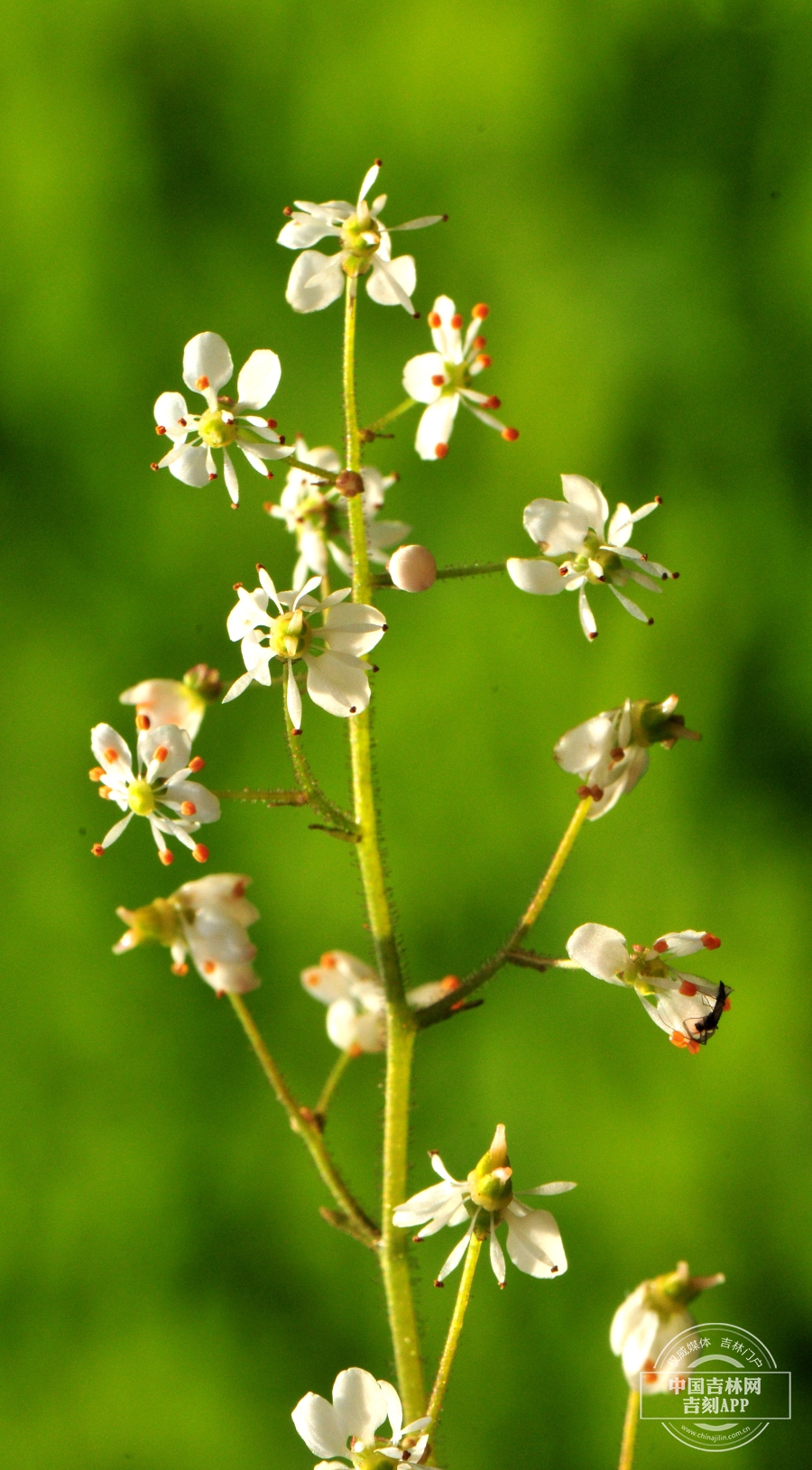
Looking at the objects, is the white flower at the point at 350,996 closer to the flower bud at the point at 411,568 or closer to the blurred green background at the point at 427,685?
the flower bud at the point at 411,568

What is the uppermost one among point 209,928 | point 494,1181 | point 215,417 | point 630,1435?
point 215,417

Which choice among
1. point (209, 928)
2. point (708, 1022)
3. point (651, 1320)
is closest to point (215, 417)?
point (209, 928)

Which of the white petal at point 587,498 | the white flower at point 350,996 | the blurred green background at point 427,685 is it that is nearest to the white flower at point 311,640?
the white petal at point 587,498

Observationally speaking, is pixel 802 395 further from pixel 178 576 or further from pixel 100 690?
pixel 100 690

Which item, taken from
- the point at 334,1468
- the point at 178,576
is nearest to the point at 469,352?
the point at 334,1468

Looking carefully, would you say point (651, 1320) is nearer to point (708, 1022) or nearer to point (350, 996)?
point (708, 1022)

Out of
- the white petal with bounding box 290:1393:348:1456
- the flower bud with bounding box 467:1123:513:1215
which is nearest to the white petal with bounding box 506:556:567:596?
the flower bud with bounding box 467:1123:513:1215
